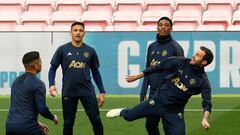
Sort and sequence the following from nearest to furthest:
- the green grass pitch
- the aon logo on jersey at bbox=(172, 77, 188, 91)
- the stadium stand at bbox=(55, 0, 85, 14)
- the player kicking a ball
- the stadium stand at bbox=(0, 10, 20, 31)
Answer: the player kicking a ball
the aon logo on jersey at bbox=(172, 77, 188, 91)
the green grass pitch
the stadium stand at bbox=(0, 10, 20, 31)
the stadium stand at bbox=(55, 0, 85, 14)

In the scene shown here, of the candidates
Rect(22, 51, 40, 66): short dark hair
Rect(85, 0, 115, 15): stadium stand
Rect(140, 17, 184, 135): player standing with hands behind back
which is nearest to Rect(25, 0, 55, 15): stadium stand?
Rect(85, 0, 115, 15): stadium stand

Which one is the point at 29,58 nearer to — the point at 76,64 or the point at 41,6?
the point at 76,64

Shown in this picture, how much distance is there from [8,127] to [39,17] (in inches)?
576

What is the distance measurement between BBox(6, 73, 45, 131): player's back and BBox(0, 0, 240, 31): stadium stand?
41.8ft

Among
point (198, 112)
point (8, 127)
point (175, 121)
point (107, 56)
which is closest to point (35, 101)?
point (8, 127)

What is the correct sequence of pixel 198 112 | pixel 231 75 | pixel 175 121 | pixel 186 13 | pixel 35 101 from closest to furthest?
pixel 35 101 < pixel 175 121 < pixel 198 112 < pixel 231 75 < pixel 186 13

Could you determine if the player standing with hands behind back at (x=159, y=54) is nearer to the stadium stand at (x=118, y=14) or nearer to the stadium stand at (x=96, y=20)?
the stadium stand at (x=118, y=14)

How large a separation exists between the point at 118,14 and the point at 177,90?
13108 millimetres

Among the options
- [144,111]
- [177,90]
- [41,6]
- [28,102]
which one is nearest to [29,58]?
[28,102]

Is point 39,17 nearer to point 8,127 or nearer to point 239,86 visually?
point 239,86

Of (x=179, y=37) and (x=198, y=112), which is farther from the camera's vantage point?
(x=179, y=37)

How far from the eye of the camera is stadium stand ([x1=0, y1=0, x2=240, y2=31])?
22.4 metres

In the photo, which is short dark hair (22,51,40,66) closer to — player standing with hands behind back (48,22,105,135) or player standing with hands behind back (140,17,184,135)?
player standing with hands behind back (48,22,105,135)

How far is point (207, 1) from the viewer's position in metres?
23.7
